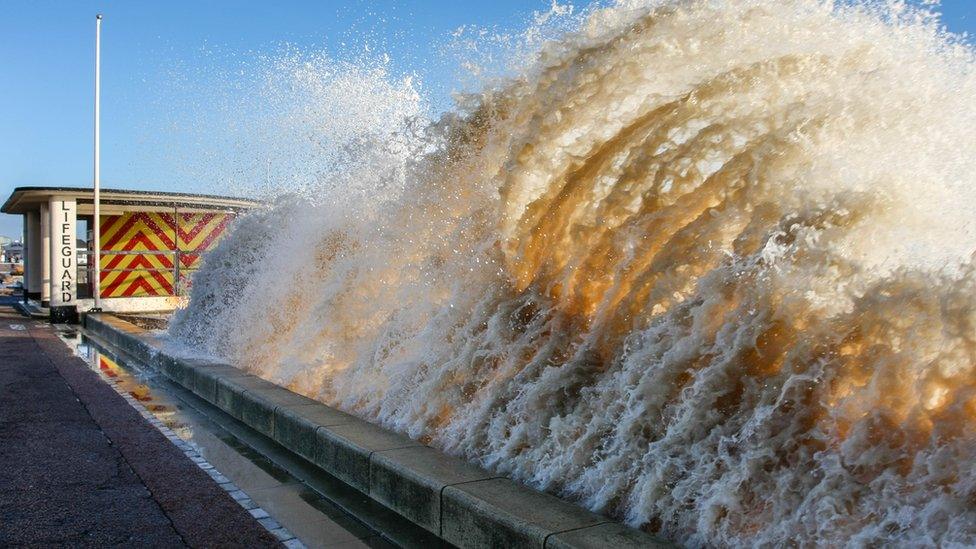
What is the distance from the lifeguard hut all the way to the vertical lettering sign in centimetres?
2

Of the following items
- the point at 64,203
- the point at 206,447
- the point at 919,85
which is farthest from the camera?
the point at 64,203

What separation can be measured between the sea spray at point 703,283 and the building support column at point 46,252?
42.0 ft

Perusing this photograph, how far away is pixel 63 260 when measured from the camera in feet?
55.8

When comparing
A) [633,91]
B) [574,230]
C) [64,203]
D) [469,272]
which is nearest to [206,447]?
[469,272]

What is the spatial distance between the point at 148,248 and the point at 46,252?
2.10 m

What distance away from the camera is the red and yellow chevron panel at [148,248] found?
59.0 ft

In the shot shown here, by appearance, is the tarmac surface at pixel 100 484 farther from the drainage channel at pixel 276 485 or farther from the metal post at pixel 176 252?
the metal post at pixel 176 252

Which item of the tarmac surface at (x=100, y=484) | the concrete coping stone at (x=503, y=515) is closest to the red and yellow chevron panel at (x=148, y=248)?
the tarmac surface at (x=100, y=484)

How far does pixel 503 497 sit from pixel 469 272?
2.53 metres

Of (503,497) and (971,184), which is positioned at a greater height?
(971,184)

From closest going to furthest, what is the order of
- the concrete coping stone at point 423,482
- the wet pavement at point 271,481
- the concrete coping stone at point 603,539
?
the concrete coping stone at point 603,539
the concrete coping stone at point 423,482
the wet pavement at point 271,481

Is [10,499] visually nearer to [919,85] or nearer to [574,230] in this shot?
[574,230]

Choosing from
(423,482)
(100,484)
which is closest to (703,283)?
(423,482)

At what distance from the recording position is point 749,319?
12.2 ft
